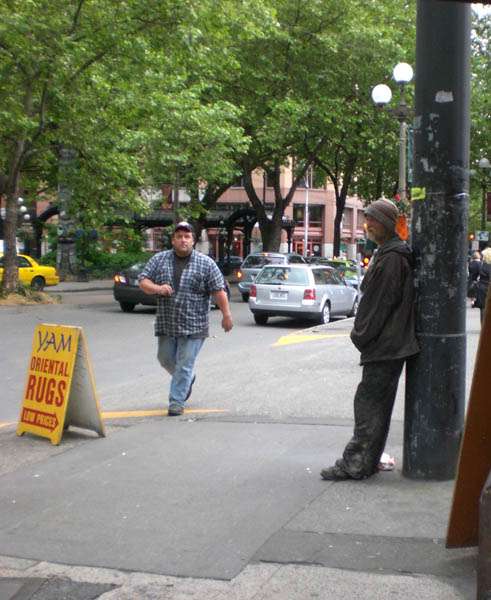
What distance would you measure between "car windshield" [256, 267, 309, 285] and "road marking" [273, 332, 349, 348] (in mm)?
2934

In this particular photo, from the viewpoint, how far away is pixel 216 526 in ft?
15.9

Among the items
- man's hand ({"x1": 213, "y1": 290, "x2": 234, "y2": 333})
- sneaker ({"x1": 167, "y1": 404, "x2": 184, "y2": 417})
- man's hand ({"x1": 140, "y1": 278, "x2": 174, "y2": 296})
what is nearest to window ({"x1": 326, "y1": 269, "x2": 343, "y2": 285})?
man's hand ({"x1": 213, "y1": 290, "x2": 234, "y2": 333})

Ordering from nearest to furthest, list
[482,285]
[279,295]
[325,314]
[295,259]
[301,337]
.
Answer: [482,285], [301,337], [279,295], [325,314], [295,259]

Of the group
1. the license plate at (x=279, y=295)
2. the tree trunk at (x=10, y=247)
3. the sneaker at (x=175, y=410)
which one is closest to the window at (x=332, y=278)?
the license plate at (x=279, y=295)

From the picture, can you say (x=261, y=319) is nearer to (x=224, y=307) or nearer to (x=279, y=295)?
(x=279, y=295)

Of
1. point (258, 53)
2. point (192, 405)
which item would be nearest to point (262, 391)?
point (192, 405)

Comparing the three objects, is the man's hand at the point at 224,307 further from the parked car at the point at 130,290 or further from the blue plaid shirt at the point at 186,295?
the parked car at the point at 130,290

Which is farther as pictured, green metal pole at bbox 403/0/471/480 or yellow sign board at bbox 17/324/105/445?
yellow sign board at bbox 17/324/105/445

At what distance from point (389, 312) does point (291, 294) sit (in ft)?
48.3

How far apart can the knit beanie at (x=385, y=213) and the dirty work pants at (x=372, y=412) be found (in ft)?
2.96

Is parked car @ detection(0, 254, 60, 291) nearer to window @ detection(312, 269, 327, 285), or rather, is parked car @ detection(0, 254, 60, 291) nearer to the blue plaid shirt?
window @ detection(312, 269, 327, 285)

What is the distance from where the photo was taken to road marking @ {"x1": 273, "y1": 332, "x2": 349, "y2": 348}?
15547 millimetres

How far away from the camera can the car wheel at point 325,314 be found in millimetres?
20656

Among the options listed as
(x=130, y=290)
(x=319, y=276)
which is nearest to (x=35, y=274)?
(x=130, y=290)
